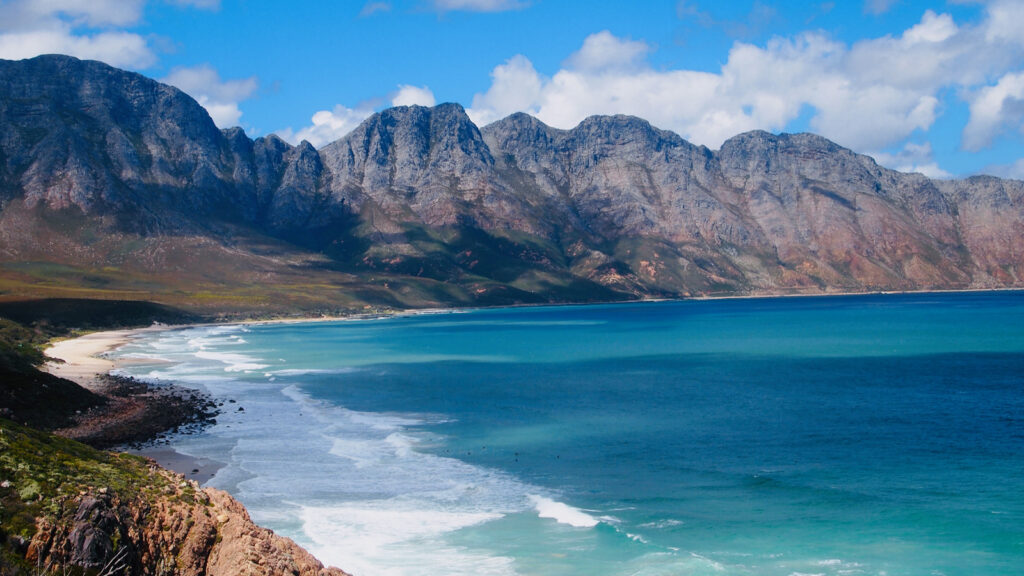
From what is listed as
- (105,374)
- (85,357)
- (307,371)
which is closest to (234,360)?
(85,357)

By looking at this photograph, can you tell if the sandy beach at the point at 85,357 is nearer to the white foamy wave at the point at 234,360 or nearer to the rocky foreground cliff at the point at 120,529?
the white foamy wave at the point at 234,360

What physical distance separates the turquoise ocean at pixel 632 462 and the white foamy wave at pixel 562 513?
15cm

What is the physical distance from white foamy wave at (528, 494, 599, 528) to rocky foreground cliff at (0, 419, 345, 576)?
52.2 ft

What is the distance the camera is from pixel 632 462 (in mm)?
44562

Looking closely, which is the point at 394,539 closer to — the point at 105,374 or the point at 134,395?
the point at 134,395

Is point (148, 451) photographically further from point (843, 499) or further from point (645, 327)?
point (645, 327)

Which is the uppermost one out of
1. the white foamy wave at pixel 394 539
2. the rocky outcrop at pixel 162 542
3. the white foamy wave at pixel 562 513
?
the rocky outcrop at pixel 162 542

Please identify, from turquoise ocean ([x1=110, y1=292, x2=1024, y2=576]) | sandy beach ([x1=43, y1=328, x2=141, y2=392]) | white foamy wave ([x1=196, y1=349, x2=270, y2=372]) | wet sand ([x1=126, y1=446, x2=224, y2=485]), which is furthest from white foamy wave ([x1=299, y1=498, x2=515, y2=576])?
white foamy wave ([x1=196, y1=349, x2=270, y2=372])

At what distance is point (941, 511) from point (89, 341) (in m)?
134

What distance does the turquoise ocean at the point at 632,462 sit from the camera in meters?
29.5

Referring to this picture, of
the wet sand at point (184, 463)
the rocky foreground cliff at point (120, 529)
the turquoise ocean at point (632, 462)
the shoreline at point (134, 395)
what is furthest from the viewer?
the shoreline at point (134, 395)

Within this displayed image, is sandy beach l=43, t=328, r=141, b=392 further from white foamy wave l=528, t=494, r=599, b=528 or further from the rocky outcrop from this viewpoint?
the rocky outcrop

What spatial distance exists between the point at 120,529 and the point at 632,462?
31.1 meters

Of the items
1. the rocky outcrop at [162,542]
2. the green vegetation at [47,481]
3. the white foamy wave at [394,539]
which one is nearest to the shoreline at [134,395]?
the white foamy wave at [394,539]
